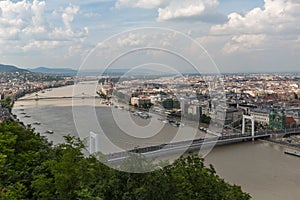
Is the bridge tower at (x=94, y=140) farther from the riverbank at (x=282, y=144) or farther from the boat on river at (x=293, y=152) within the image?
the riverbank at (x=282, y=144)

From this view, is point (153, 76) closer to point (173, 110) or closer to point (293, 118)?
point (173, 110)

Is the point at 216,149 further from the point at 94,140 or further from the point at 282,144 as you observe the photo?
the point at 94,140

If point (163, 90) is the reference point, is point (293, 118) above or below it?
below

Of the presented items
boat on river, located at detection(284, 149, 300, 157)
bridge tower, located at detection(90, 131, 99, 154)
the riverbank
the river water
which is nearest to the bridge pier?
bridge tower, located at detection(90, 131, 99, 154)

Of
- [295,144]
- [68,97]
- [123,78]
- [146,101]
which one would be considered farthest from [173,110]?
[68,97]

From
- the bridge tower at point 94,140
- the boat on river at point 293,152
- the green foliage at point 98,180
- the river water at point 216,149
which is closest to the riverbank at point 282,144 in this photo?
the river water at point 216,149

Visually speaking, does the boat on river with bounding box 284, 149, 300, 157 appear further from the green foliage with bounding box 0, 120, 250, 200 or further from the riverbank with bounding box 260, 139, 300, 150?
the green foliage with bounding box 0, 120, 250, 200

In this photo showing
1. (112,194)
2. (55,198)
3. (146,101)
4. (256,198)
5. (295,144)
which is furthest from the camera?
(295,144)
